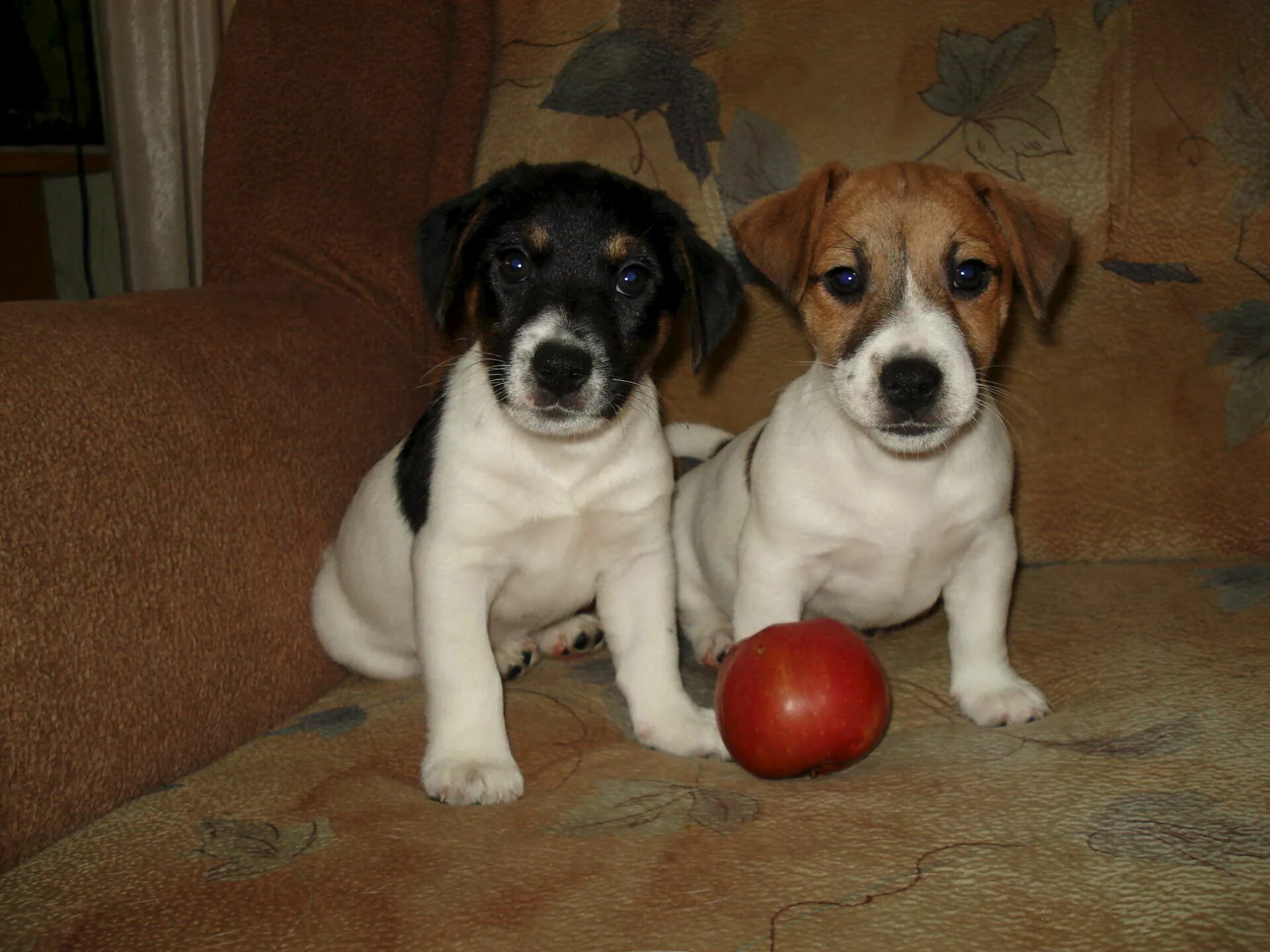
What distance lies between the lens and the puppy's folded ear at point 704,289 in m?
2.58

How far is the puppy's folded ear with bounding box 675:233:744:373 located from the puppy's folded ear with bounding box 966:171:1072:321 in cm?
59

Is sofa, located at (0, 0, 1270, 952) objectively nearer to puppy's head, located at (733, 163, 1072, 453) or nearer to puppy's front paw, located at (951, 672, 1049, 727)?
puppy's front paw, located at (951, 672, 1049, 727)

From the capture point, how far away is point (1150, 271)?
2939mm

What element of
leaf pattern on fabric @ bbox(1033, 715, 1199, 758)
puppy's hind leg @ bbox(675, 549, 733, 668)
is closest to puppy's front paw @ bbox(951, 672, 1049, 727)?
leaf pattern on fabric @ bbox(1033, 715, 1199, 758)

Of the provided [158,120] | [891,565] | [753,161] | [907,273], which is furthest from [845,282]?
[158,120]

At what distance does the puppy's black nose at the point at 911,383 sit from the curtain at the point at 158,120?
111 inches

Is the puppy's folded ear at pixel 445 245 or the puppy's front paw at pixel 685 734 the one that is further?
the puppy's folded ear at pixel 445 245

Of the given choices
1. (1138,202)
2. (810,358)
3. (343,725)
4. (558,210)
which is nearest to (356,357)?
(558,210)

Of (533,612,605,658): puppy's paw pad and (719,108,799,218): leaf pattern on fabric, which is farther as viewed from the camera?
(719,108,799,218): leaf pattern on fabric

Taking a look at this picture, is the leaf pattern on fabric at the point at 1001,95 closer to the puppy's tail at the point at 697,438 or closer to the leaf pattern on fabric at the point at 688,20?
the leaf pattern on fabric at the point at 688,20

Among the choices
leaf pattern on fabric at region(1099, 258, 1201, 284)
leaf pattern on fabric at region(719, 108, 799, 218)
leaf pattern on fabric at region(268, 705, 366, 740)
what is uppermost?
leaf pattern on fabric at region(719, 108, 799, 218)

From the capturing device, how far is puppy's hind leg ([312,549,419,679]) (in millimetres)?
2619

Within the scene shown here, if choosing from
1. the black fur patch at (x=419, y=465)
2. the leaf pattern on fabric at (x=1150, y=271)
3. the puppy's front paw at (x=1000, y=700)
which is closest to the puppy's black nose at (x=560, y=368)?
the black fur patch at (x=419, y=465)

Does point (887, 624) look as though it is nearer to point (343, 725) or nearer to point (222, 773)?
point (343, 725)
